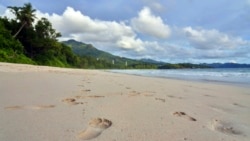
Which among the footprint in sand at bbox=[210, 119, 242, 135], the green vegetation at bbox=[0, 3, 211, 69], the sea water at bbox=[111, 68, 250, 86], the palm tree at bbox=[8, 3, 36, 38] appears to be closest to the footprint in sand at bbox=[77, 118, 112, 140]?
the footprint in sand at bbox=[210, 119, 242, 135]

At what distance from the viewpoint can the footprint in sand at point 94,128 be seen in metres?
2.29

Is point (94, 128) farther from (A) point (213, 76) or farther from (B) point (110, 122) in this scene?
(A) point (213, 76)

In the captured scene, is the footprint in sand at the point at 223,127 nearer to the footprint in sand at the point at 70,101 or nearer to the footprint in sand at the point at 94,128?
the footprint in sand at the point at 94,128

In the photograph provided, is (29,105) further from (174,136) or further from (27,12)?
(27,12)

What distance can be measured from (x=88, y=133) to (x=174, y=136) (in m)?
0.85

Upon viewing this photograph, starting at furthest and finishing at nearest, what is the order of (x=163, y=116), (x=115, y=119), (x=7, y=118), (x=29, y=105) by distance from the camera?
(x=29, y=105), (x=163, y=116), (x=115, y=119), (x=7, y=118)

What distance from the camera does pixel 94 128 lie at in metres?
2.57

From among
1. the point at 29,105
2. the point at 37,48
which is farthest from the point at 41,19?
the point at 29,105

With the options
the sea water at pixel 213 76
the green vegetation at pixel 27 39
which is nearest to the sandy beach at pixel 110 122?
the sea water at pixel 213 76

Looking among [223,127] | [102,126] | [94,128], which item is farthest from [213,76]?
[94,128]

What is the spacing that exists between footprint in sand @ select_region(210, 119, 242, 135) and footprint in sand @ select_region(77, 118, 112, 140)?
124cm

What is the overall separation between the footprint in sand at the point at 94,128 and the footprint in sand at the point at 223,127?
124cm

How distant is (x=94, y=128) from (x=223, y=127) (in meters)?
1.56

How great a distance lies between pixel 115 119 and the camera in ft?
9.66
